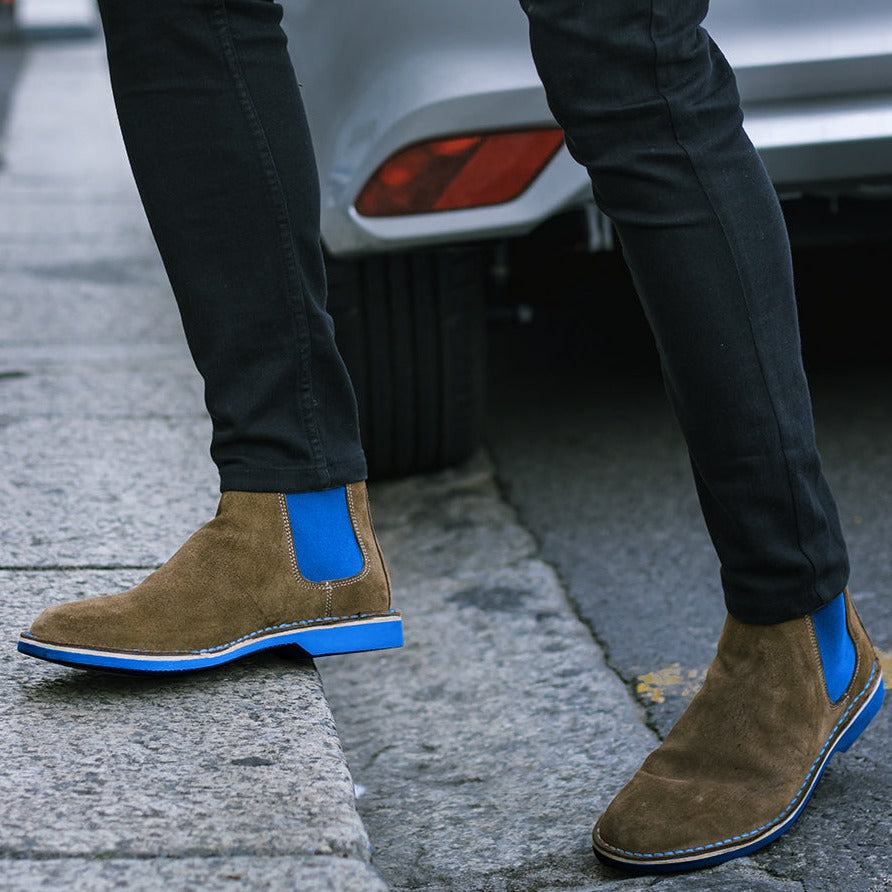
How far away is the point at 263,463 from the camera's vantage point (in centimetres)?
133

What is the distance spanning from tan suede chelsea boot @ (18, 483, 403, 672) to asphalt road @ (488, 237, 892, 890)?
0.42 m

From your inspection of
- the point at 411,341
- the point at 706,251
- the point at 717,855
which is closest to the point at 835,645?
the point at 717,855

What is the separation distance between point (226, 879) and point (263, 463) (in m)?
0.41

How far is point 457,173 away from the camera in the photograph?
195 centimetres

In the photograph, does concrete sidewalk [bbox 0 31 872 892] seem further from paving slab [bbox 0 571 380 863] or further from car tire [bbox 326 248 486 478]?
car tire [bbox 326 248 486 478]

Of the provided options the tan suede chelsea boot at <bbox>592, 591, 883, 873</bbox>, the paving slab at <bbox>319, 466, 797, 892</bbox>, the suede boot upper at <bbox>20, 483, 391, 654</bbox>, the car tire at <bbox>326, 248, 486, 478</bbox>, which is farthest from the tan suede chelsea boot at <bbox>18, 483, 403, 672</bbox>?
the car tire at <bbox>326, 248, 486, 478</bbox>

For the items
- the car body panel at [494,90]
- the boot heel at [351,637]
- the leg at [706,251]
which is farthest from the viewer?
the car body panel at [494,90]

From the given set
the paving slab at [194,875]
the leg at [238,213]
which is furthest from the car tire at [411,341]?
the paving slab at [194,875]

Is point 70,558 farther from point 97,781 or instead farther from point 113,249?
point 113,249

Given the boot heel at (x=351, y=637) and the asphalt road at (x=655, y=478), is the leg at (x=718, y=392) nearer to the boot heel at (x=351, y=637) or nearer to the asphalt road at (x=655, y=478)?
the asphalt road at (x=655, y=478)

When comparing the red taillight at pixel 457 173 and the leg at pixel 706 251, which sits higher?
the leg at pixel 706 251

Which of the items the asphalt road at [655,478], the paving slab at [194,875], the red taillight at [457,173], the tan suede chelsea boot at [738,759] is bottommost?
the asphalt road at [655,478]

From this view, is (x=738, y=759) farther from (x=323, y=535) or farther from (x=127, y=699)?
(x=127, y=699)

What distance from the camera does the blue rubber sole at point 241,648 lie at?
1275mm
